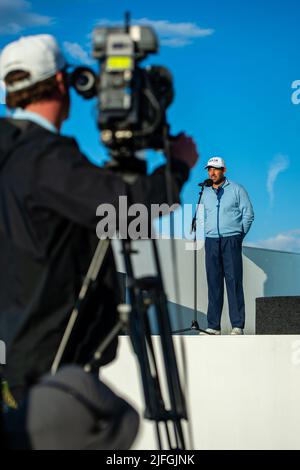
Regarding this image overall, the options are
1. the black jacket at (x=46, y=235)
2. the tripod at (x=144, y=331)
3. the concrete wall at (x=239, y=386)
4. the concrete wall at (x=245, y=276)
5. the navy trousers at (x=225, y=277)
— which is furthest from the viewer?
the concrete wall at (x=245, y=276)

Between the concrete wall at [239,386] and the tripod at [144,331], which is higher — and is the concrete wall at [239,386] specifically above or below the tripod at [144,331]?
below

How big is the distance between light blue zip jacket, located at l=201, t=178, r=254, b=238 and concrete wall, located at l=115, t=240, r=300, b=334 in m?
0.56

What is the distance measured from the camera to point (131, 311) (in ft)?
5.14

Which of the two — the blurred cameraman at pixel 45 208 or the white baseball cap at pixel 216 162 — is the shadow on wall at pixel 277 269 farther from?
the blurred cameraman at pixel 45 208

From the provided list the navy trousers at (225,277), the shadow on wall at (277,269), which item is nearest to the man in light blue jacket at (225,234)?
the navy trousers at (225,277)

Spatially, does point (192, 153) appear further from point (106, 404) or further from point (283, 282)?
point (283, 282)

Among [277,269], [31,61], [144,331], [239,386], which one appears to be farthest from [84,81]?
[277,269]

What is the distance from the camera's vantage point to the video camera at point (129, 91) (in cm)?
143

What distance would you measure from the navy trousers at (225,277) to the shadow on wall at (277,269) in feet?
4.42

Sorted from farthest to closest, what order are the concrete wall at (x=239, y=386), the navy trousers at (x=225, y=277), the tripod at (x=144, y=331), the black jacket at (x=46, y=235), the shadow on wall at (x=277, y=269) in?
the shadow on wall at (x=277, y=269) → the navy trousers at (x=225, y=277) → the concrete wall at (x=239, y=386) → the tripod at (x=144, y=331) → the black jacket at (x=46, y=235)

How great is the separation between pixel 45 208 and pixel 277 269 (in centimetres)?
589

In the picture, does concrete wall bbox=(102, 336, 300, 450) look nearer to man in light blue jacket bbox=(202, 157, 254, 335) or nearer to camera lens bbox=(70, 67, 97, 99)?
camera lens bbox=(70, 67, 97, 99)

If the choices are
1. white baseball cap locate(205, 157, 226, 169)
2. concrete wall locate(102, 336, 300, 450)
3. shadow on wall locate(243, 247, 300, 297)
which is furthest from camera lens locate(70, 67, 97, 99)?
shadow on wall locate(243, 247, 300, 297)
